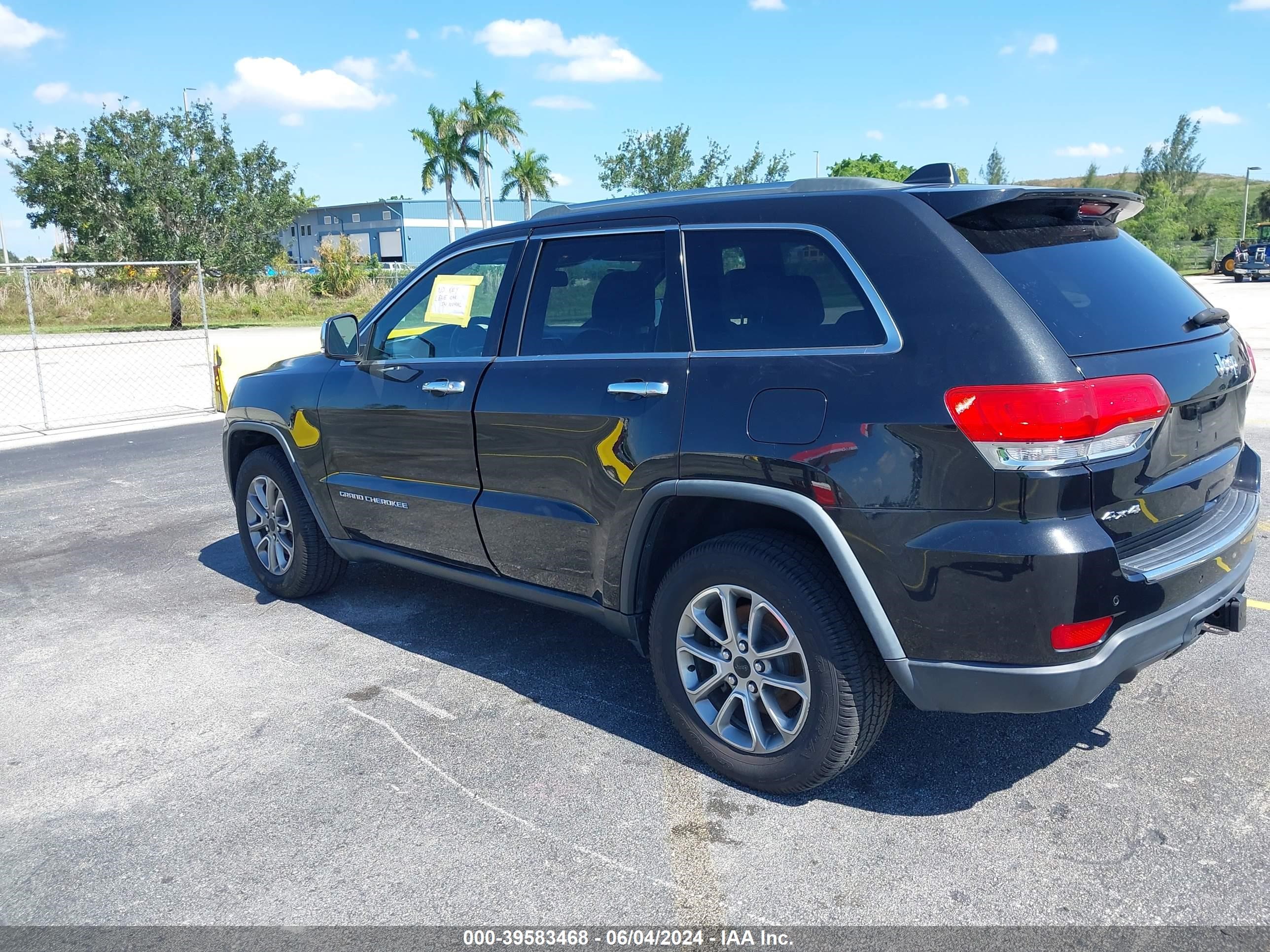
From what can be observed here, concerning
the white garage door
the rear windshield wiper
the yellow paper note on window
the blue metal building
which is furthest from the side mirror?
the white garage door

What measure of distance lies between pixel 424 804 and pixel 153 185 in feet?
105

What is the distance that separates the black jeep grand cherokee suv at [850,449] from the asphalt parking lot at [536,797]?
364mm

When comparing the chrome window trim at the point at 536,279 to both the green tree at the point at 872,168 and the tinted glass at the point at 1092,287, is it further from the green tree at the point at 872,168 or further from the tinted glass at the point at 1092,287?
the green tree at the point at 872,168

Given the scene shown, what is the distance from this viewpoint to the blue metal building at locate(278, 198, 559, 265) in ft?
281

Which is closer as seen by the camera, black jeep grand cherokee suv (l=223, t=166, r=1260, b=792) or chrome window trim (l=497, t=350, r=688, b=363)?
black jeep grand cherokee suv (l=223, t=166, r=1260, b=792)

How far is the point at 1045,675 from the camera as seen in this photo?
8.88 feet

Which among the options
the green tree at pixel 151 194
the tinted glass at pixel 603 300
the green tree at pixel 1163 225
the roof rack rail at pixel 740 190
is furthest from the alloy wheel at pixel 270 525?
the green tree at pixel 1163 225

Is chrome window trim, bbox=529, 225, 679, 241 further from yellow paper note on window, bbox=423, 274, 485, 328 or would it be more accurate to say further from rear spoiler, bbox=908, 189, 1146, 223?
rear spoiler, bbox=908, 189, 1146, 223

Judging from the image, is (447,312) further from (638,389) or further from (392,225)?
(392,225)

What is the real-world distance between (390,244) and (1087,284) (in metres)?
89.1

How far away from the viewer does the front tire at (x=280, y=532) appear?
17.0ft

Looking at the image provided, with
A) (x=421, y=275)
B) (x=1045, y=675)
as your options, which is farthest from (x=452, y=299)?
(x=1045, y=675)

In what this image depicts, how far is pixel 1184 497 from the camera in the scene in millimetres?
3002

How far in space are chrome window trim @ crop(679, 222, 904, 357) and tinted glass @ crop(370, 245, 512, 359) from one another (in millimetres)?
1077
